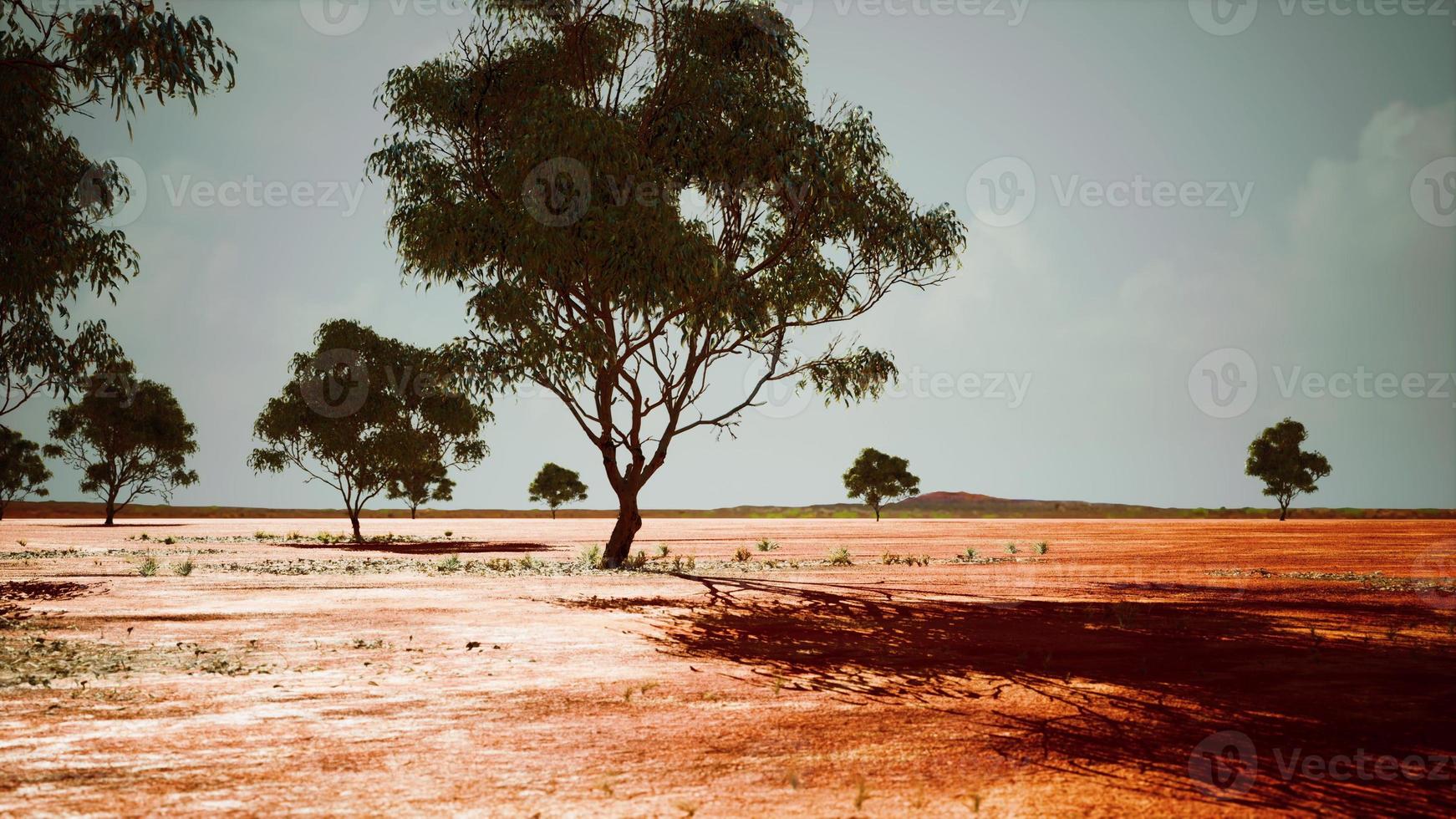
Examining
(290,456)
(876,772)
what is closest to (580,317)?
(876,772)

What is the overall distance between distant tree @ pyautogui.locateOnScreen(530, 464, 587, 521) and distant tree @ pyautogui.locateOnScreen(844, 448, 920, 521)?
38804 mm

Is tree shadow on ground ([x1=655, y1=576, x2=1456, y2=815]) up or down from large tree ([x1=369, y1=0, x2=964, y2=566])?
down

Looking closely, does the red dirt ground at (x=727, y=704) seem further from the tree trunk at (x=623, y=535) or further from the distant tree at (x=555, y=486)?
the distant tree at (x=555, y=486)

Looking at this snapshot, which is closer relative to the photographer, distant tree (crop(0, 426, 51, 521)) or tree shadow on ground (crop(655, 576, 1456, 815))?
tree shadow on ground (crop(655, 576, 1456, 815))

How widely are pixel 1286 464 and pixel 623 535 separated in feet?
376

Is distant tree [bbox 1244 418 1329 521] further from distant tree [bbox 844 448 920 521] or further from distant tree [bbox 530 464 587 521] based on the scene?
distant tree [bbox 530 464 587 521]

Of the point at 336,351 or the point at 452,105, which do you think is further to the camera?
the point at 336,351

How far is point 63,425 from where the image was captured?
265 feet

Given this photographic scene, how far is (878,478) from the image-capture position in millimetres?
127000

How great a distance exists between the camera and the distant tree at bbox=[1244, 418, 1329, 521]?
11781 cm

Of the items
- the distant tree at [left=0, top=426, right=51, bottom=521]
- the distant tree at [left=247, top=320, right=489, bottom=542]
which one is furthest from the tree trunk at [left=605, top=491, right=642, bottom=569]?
the distant tree at [left=0, top=426, right=51, bottom=521]

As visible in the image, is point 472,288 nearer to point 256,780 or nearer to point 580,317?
point 580,317

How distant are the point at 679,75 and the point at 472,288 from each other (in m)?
8.84

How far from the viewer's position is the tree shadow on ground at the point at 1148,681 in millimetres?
6867
